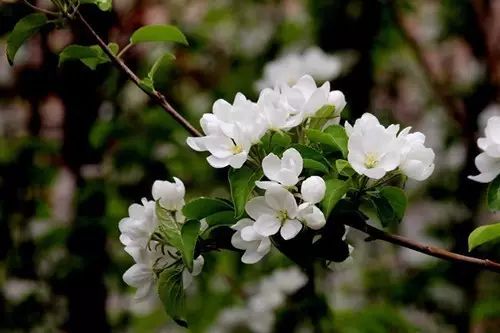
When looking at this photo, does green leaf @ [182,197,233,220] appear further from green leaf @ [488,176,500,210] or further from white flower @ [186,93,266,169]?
green leaf @ [488,176,500,210]

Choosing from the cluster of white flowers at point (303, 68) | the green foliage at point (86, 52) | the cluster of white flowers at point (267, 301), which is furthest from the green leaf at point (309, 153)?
the cluster of white flowers at point (267, 301)

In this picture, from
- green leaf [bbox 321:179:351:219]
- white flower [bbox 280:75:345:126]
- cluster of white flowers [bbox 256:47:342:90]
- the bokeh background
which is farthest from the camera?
the bokeh background

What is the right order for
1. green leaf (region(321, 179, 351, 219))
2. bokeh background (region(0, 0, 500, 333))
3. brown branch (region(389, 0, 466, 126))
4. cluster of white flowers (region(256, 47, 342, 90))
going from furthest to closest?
brown branch (region(389, 0, 466, 126)), bokeh background (region(0, 0, 500, 333)), cluster of white flowers (region(256, 47, 342, 90)), green leaf (region(321, 179, 351, 219))

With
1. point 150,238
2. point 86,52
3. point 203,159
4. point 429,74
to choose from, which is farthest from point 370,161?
point 429,74

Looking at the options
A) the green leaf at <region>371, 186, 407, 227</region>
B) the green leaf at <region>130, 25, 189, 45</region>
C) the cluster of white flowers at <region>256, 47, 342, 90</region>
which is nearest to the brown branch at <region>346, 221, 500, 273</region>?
the green leaf at <region>371, 186, 407, 227</region>

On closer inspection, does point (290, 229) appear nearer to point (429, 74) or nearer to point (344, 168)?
point (344, 168)

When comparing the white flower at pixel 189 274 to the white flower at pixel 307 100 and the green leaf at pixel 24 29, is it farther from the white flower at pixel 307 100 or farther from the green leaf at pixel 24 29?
the green leaf at pixel 24 29
